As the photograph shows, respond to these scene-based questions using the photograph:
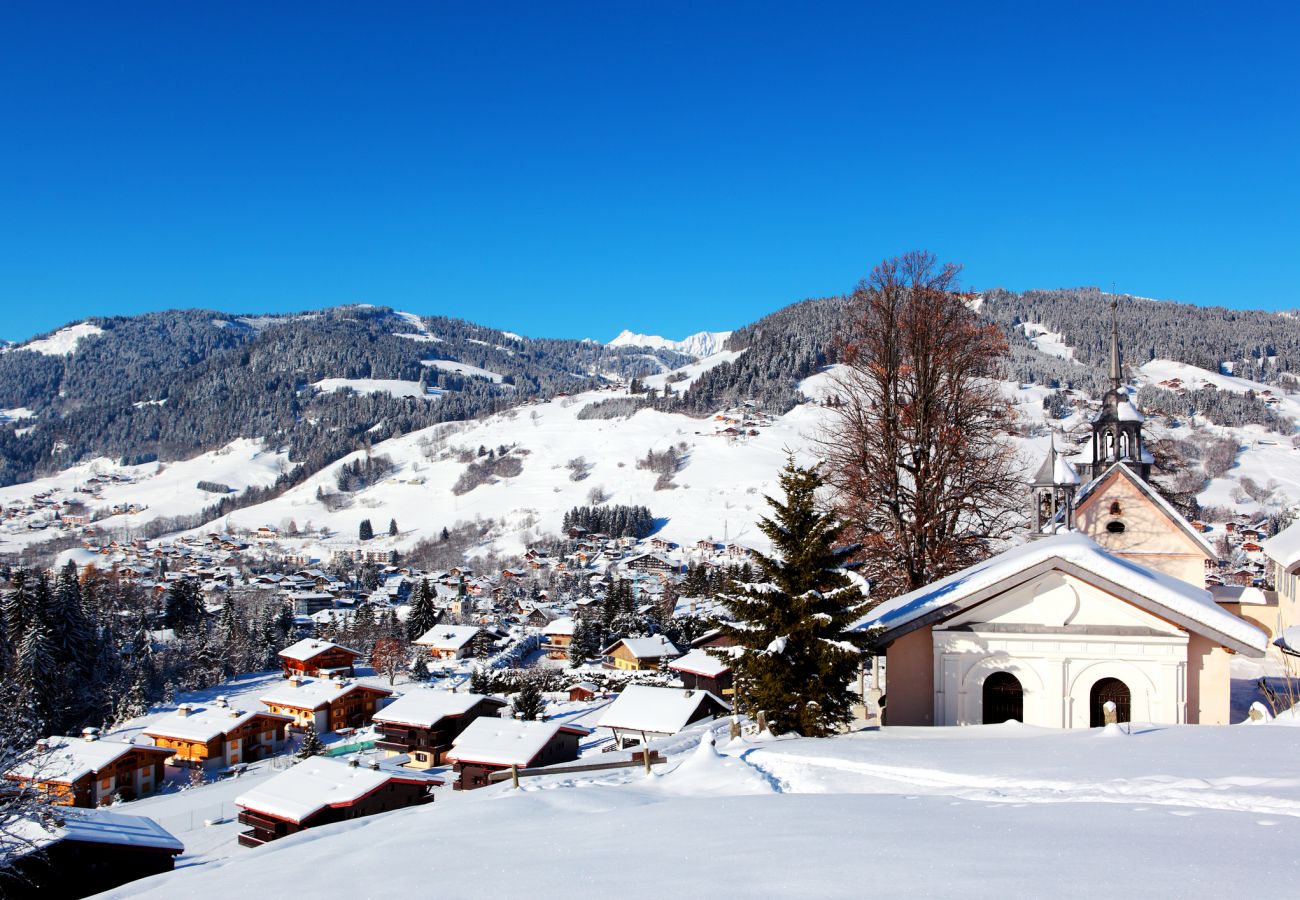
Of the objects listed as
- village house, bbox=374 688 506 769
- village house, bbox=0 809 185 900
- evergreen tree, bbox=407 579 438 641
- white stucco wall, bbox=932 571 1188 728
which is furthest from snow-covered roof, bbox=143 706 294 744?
white stucco wall, bbox=932 571 1188 728

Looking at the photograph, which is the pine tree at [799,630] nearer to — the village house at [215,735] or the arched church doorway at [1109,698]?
the arched church doorway at [1109,698]

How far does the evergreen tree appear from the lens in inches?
2714

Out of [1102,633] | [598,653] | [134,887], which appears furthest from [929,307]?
[598,653]

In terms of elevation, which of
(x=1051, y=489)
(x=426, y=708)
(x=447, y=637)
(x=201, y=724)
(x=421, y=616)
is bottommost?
(x=201, y=724)

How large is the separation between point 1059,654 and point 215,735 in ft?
116

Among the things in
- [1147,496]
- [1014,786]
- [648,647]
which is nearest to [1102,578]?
[1014,786]

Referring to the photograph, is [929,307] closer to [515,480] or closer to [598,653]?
[598,653]

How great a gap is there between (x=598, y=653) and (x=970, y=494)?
2006 inches

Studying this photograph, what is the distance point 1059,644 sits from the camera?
10.5 meters

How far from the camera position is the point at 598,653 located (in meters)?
Result: 61.2

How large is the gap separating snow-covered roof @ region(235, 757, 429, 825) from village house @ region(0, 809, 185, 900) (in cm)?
521

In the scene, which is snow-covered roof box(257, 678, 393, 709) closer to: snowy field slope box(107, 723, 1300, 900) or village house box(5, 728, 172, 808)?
village house box(5, 728, 172, 808)

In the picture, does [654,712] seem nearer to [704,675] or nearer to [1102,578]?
[704,675]

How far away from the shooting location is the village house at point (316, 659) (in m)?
55.4
